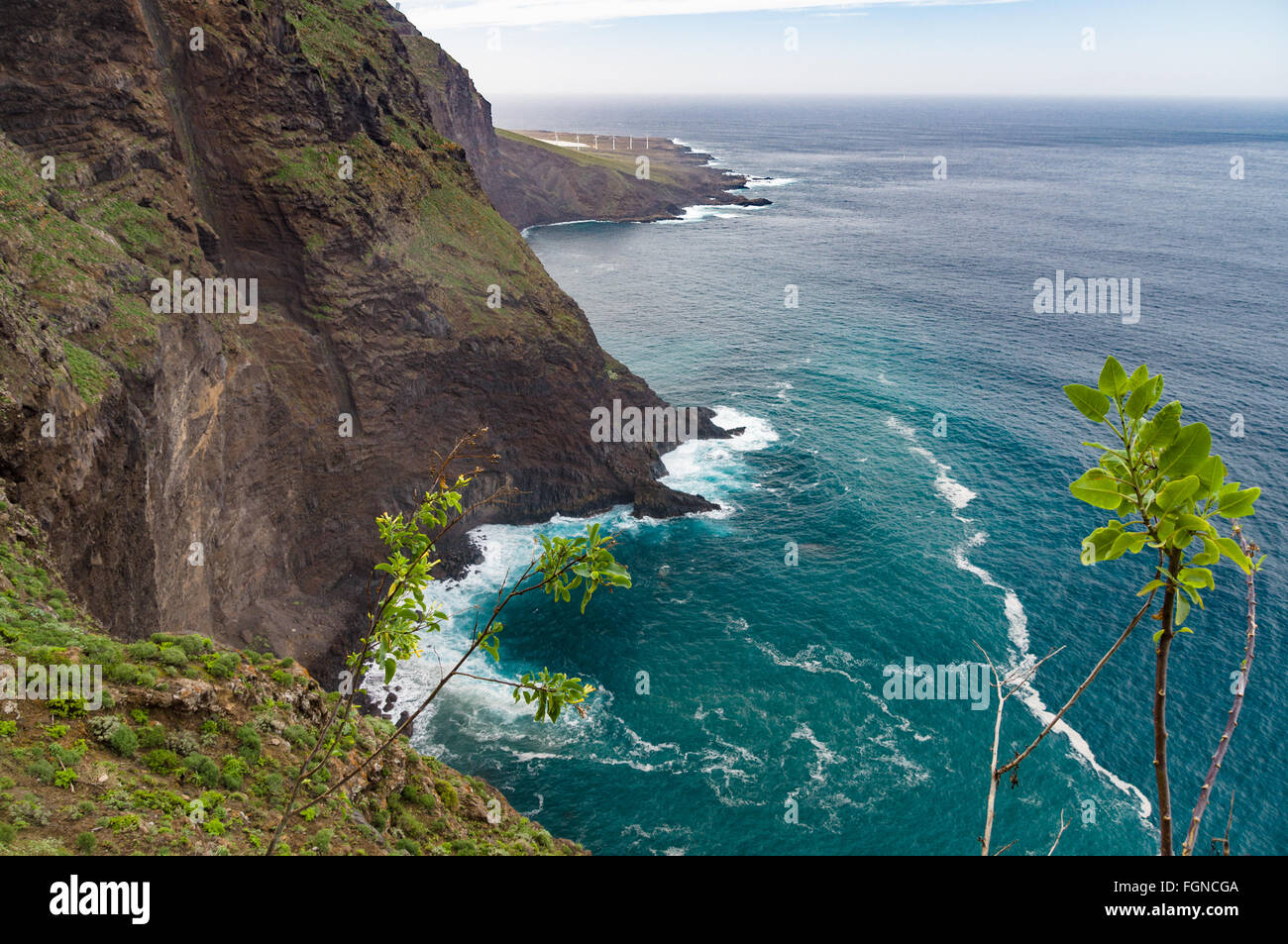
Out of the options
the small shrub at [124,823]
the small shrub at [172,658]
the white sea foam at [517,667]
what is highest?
the small shrub at [172,658]

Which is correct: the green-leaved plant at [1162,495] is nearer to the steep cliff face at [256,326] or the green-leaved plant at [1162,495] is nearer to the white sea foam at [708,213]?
the steep cliff face at [256,326]

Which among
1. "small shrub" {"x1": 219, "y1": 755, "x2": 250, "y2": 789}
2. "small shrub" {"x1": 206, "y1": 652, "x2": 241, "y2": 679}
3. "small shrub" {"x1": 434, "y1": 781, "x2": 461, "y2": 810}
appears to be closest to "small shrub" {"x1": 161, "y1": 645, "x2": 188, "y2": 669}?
"small shrub" {"x1": 206, "y1": 652, "x2": 241, "y2": 679}

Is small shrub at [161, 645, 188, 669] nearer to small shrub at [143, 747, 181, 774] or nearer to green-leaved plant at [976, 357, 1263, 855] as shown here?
small shrub at [143, 747, 181, 774]

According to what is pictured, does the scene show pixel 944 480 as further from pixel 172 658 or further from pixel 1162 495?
pixel 1162 495

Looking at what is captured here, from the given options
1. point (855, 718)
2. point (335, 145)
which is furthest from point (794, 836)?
point (335, 145)

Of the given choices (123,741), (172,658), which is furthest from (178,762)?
(172,658)

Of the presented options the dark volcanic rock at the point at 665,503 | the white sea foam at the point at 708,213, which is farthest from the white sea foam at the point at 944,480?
the white sea foam at the point at 708,213
